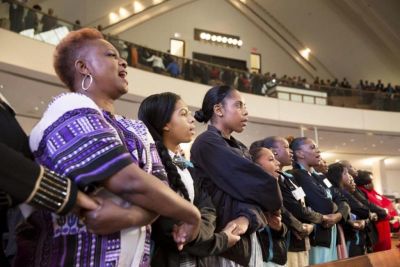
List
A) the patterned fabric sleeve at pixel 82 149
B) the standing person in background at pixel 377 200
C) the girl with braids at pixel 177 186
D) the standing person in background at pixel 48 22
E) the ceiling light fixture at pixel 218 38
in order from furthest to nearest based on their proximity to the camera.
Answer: the ceiling light fixture at pixel 218 38 → the standing person in background at pixel 48 22 → the standing person in background at pixel 377 200 → the girl with braids at pixel 177 186 → the patterned fabric sleeve at pixel 82 149

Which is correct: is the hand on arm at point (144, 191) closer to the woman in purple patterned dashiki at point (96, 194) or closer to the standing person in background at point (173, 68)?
the woman in purple patterned dashiki at point (96, 194)

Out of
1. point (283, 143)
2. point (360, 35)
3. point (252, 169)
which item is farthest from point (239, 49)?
point (252, 169)

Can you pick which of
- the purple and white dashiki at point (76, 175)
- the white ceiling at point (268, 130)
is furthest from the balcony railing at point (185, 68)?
the purple and white dashiki at point (76, 175)

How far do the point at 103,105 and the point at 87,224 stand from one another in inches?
18.0

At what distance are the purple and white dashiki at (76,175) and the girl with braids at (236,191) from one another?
0.86 metres

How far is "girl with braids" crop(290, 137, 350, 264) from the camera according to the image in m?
3.14

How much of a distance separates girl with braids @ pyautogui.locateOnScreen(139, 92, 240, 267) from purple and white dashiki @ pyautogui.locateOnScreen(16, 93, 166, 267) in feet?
1.05

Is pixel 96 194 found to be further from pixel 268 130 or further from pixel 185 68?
pixel 268 130

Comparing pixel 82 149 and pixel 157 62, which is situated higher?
pixel 157 62

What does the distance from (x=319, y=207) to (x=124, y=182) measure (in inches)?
100

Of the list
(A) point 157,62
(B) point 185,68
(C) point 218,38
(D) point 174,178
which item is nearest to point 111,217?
(D) point 174,178

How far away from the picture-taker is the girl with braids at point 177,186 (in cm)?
152

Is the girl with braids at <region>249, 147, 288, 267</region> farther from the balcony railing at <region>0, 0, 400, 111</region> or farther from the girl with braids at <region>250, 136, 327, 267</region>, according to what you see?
the balcony railing at <region>0, 0, 400, 111</region>

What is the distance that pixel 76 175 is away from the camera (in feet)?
3.23
